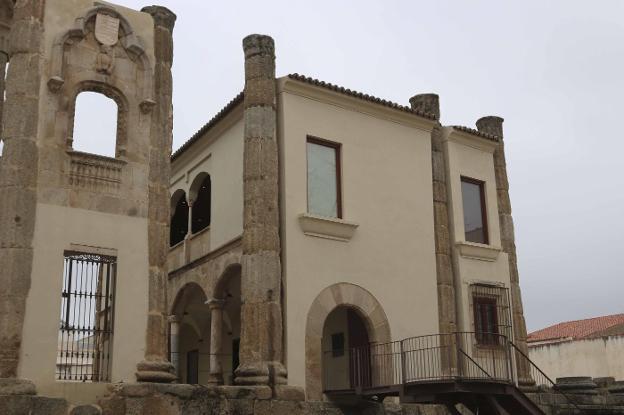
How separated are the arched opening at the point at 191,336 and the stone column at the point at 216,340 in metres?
1.29

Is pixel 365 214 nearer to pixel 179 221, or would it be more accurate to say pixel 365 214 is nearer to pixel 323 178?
pixel 323 178

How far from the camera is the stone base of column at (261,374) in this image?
14219 mm

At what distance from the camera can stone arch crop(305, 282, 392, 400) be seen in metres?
15.1

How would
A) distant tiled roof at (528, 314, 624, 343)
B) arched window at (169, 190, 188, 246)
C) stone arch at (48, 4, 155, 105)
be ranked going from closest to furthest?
stone arch at (48, 4, 155, 105), arched window at (169, 190, 188, 246), distant tiled roof at (528, 314, 624, 343)

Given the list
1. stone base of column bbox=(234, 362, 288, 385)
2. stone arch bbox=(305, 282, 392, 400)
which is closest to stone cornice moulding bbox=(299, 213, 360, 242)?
stone arch bbox=(305, 282, 392, 400)

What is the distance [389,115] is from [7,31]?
864 centimetres

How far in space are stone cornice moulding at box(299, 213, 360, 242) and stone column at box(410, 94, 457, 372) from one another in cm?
271

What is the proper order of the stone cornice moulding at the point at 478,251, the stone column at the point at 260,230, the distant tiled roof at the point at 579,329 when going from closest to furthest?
the stone column at the point at 260,230 → the stone cornice moulding at the point at 478,251 → the distant tiled roof at the point at 579,329

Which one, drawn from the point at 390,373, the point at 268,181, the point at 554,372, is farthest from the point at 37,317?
the point at 554,372

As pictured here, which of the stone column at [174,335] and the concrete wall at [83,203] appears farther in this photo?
the stone column at [174,335]

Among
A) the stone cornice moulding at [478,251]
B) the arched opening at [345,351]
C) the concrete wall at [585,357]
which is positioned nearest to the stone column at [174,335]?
the arched opening at [345,351]

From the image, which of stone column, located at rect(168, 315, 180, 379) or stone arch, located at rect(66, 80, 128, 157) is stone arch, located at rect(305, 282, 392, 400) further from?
stone column, located at rect(168, 315, 180, 379)

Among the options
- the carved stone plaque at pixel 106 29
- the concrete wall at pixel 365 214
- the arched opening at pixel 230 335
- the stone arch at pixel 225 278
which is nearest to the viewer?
the carved stone plaque at pixel 106 29

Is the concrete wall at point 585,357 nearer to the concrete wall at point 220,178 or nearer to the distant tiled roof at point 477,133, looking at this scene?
the distant tiled roof at point 477,133
